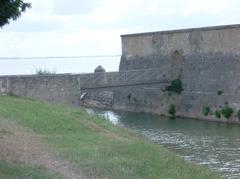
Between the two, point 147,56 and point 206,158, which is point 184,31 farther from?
point 206,158

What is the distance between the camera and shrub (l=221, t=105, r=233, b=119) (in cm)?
3591

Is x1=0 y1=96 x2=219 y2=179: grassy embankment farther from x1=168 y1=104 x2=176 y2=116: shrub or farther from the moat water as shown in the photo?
x1=168 y1=104 x2=176 y2=116: shrub

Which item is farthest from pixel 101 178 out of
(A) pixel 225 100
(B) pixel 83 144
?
(A) pixel 225 100

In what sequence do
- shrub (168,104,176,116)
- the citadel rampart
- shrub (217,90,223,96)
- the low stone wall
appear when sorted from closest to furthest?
1. the low stone wall
2. the citadel rampart
3. shrub (217,90,223,96)
4. shrub (168,104,176,116)

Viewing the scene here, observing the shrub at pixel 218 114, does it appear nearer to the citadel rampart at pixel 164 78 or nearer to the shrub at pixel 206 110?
the citadel rampart at pixel 164 78

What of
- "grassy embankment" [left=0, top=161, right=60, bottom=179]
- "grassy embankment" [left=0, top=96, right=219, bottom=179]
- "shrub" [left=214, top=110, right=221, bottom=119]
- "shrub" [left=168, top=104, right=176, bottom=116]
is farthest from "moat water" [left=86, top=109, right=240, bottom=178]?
"grassy embankment" [left=0, top=161, right=60, bottom=179]

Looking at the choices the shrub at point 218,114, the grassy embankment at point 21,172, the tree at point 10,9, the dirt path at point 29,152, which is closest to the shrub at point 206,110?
the shrub at point 218,114

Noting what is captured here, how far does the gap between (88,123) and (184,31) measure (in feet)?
75.6

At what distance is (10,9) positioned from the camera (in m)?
10.0

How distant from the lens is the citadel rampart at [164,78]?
110 ft

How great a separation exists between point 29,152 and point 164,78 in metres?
30.8

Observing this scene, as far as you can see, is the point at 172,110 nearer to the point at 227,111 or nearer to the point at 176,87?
the point at 176,87

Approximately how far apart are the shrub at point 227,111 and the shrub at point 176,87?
6.22 meters

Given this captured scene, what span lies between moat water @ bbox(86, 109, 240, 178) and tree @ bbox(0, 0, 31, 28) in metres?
8.97
